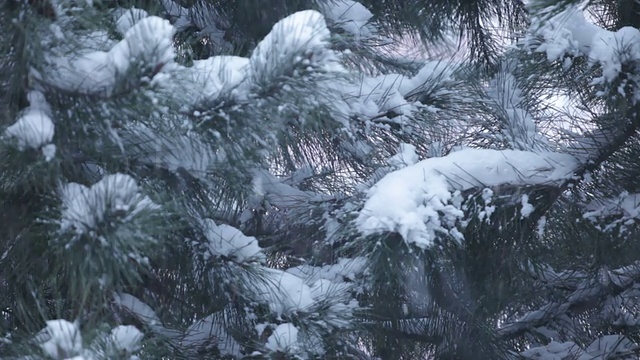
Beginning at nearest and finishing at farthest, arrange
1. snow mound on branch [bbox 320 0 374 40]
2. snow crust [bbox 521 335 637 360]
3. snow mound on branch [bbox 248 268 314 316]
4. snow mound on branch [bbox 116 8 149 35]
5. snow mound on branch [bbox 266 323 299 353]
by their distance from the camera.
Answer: snow mound on branch [bbox 116 8 149 35] < snow mound on branch [bbox 266 323 299 353] < snow mound on branch [bbox 248 268 314 316] < snow mound on branch [bbox 320 0 374 40] < snow crust [bbox 521 335 637 360]

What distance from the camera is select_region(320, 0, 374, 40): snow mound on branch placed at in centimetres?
213

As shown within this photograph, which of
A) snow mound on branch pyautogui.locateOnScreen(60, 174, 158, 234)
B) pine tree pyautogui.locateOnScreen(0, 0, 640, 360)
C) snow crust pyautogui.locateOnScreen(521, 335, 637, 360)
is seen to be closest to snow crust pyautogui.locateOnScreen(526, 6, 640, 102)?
pine tree pyautogui.locateOnScreen(0, 0, 640, 360)

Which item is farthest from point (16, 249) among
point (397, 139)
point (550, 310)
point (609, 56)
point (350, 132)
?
point (550, 310)

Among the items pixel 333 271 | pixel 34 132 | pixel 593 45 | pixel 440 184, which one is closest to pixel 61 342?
pixel 34 132

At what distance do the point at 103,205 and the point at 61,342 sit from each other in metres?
0.24

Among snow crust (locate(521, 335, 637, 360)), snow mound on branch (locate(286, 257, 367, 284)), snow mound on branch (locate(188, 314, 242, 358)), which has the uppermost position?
snow mound on branch (locate(286, 257, 367, 284))

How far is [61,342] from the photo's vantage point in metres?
1.19

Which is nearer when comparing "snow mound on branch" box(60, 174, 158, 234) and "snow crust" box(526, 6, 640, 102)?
"snow mound on branch" box(60, 174, 158, 234)

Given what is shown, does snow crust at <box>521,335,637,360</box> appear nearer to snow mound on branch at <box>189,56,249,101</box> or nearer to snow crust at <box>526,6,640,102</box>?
snow crust at <box>526,6,640,102</box>

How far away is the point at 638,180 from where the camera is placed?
1.85m

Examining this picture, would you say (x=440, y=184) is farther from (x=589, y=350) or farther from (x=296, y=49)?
(x=589, y=350)

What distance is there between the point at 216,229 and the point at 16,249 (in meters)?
0.47

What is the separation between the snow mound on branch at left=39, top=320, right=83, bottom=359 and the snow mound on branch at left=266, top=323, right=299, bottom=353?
1.58ft

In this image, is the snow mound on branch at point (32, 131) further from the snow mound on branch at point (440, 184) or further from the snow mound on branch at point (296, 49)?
the snow mound on branch at point (440, 184)
